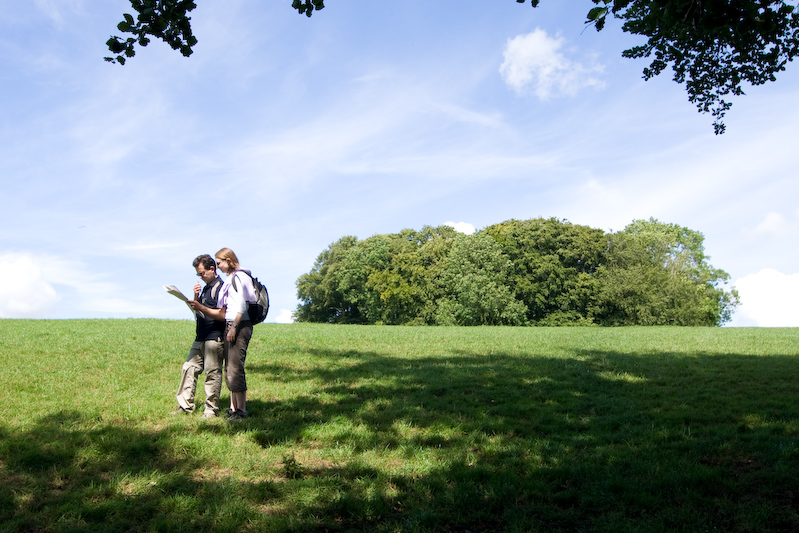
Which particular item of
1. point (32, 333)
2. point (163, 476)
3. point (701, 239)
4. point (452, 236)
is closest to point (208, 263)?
point (163, 476)

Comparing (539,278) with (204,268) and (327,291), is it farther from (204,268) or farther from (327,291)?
(204,268)

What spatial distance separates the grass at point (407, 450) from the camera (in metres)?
6.29

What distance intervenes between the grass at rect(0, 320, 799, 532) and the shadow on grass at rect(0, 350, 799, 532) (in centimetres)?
3

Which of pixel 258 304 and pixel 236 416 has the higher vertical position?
pixel 258 304

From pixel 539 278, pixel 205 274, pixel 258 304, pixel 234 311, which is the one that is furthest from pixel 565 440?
pixel 539 278

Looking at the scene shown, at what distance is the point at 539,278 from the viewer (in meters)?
63.0

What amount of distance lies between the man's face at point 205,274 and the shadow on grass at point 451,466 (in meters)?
2.50

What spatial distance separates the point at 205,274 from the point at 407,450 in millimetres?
4583

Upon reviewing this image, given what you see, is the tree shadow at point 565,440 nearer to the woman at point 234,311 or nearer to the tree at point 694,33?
the woman at point 234,311

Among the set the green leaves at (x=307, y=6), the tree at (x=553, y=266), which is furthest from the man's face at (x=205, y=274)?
the tree at (x=553, y=266)

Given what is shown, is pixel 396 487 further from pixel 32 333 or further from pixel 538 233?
pixel 538 233

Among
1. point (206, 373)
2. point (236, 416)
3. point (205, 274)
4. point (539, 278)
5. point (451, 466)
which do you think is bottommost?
point (451, 466)

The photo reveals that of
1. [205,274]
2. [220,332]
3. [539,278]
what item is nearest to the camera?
[220,332]

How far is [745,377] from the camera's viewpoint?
47.0ft
